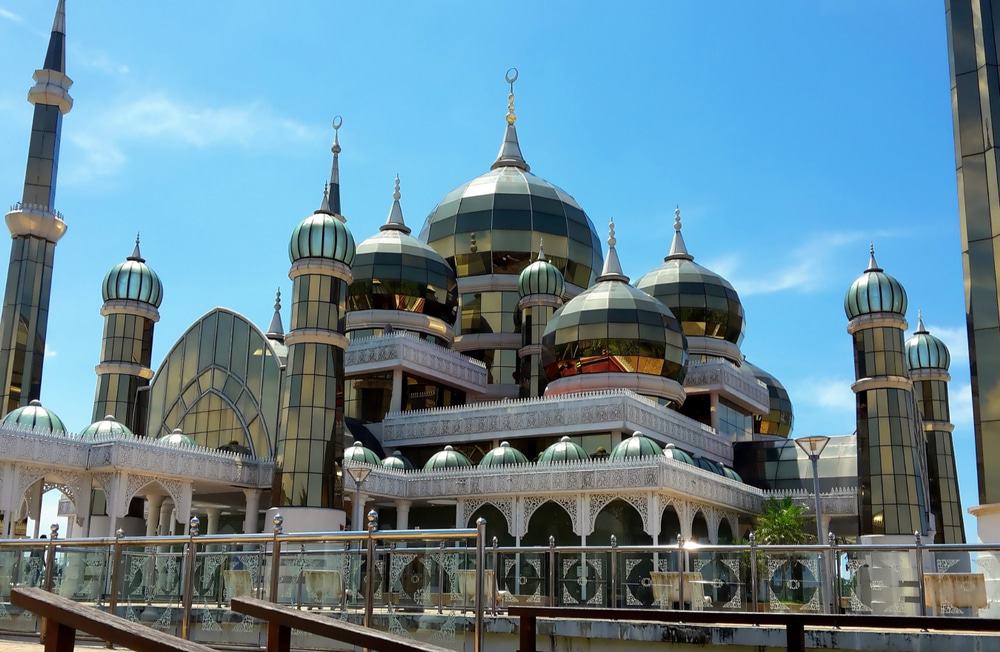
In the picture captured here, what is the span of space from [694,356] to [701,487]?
1493 cm

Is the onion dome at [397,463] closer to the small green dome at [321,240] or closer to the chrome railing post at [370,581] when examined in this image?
the small green dome at [321,240]

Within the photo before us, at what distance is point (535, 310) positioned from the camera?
46.3 metres

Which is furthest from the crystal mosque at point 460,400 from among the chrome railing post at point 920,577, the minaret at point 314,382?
the chrome railing post at point 920,577

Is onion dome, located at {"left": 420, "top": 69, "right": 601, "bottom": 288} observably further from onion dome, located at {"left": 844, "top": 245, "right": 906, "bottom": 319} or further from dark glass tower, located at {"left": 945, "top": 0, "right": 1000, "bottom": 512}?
dark glass tower, located at {"left": 945, "top": 0, "right": 1000, "bottom": 512}

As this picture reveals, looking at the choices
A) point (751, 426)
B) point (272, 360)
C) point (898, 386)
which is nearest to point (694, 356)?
point (751, 426)

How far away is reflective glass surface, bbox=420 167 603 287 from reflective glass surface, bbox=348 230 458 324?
12.5 ft

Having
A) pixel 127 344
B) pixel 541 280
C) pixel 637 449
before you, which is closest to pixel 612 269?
pixel 541 280

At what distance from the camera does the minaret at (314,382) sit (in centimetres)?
3238

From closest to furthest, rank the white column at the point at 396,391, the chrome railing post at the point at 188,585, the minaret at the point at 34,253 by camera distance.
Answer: the chrome railing post at the point at 188,585 < the minaret at the point at 34,253 < the white column at the point at 396,391

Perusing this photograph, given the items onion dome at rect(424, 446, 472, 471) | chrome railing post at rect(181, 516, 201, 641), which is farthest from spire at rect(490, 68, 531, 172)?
chrome railing post at rect(181, 516, 201, 641)

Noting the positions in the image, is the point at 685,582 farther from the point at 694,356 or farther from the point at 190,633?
the point at 694,356

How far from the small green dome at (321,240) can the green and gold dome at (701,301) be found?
1877 centimetres

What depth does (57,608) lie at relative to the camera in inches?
255

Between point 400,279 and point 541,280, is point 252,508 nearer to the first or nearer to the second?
point 400,279
